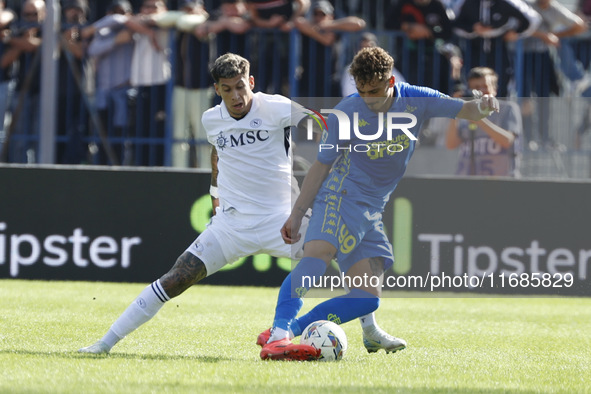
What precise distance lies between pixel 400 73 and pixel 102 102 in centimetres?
345

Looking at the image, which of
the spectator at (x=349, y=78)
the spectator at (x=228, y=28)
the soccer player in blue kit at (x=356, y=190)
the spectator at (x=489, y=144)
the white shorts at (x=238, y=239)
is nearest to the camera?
the soccer player in blue kit at (x=356, y=190)

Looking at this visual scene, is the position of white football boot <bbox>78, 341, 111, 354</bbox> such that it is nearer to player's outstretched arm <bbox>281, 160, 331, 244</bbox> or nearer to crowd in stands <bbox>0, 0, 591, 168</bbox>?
player's outstretched arm <bbox>281, 160, 331, 244</bbox>

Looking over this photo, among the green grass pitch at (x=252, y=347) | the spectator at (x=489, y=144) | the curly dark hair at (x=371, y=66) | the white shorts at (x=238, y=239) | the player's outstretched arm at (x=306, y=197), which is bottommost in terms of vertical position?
the green grass pitch at (x=252, y=347)

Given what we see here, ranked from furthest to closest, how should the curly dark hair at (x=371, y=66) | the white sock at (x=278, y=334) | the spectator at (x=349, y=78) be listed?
the spectator at (x=349, y=78) → the white sock at (x=278, y=334) → the curly dark hair at (x=371, y=66)

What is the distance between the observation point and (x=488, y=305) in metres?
10.9

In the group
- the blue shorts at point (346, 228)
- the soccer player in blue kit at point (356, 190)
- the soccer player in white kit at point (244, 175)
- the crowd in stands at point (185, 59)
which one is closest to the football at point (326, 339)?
the soccer player in blue kit at point (356, 190)

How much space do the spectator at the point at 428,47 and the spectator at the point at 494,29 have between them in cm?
18

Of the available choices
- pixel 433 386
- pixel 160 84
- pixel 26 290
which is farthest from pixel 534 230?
pixel 433 386

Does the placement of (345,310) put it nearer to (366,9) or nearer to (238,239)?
(238,239)

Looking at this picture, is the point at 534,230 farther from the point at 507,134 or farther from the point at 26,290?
the point at 26,290

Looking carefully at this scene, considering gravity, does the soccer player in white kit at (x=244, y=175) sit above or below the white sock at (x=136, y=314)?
above

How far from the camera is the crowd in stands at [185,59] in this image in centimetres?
1239

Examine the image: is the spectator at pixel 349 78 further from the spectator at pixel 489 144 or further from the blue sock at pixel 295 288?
the blue sock at pixel 295 288

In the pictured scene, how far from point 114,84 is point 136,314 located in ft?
19.7
